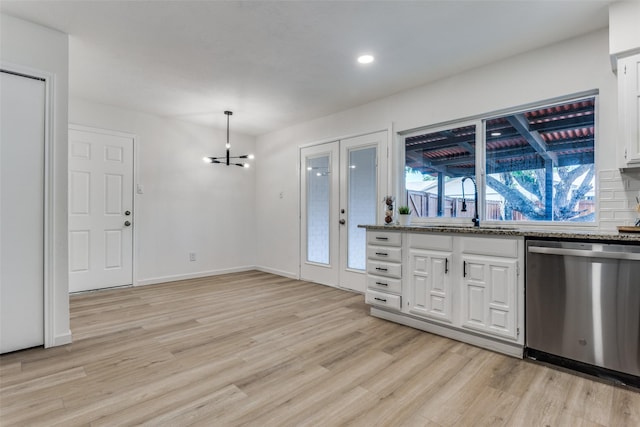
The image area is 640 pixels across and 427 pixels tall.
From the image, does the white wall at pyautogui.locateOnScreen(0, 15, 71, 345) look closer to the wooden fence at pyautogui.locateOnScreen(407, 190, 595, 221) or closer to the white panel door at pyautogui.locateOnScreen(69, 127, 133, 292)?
the white panel door at pyautogui.locateOnScreen(69, 127, 133, 292)

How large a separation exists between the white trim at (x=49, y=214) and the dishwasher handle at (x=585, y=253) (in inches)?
144

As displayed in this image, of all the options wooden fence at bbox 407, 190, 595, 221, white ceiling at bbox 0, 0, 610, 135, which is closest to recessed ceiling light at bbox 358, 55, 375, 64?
white ceiling at bbox 0, 0, 610, 135

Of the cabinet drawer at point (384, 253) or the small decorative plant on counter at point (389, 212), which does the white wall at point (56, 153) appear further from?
the small decorative plant on counter at point (389, 212)

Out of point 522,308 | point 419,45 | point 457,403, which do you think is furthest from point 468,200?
point 457,403

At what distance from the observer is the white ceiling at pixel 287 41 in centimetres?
229

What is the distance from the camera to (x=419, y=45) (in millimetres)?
2764

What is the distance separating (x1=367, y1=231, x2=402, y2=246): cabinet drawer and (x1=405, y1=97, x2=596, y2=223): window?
2.55 feet

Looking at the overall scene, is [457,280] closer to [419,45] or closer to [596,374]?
[596,374]

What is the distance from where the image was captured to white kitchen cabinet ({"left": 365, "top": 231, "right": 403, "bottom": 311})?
3105 millimetres

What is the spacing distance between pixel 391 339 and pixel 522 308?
102 cm

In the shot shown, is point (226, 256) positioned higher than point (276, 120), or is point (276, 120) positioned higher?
point (276, 120)

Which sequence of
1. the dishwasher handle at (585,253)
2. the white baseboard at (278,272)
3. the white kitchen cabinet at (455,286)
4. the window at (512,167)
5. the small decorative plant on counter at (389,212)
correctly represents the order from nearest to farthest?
the dishwasher handle at (585,253), the white kitchen cabinet at (455,286), the window at (512,167), the small decorative plant on counter at (389,212), the white baseboard at (278,272)

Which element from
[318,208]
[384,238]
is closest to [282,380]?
[384,238]

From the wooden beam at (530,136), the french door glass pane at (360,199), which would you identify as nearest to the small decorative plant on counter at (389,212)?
the french door glass pane at (360,199)
